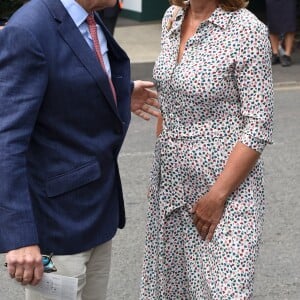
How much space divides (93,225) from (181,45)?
2.48 ft

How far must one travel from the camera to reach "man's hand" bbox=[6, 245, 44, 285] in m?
2.31

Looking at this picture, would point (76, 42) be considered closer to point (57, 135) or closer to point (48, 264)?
point (57, 135)

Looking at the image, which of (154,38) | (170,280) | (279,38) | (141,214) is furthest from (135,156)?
(154,38)

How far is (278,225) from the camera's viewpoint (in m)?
5.13

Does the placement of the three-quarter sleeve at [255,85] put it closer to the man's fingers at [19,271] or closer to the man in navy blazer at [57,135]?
the man in navy blazer at [57,135]

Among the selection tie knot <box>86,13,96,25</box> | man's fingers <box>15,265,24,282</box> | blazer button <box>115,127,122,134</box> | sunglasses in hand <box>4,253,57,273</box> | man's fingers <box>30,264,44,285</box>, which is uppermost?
tie knot <box>86,13,96,25</box>

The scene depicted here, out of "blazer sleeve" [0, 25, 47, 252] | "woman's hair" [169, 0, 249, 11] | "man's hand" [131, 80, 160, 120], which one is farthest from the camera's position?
"man's hand" [131, 80, 160, 120]

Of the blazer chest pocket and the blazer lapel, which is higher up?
the blazer lapel

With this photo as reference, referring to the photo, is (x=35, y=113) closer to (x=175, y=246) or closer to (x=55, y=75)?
(x=55, y=75)

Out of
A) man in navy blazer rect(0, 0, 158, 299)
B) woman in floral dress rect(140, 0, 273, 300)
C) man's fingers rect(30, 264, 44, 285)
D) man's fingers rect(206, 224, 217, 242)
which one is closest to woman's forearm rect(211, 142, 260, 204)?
woman in floral dress rect(140, 0, 273, 300)

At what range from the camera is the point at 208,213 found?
112 inches

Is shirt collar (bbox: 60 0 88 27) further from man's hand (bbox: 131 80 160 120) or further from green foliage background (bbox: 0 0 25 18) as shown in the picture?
green foliage background (bbox: 0 0 25 18)

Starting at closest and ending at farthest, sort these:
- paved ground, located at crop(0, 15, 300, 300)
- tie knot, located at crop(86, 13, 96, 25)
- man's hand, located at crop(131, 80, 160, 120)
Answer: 1. tie knot, located at crop(86, 13, 96, 25)
2. man's hand, located at crop(131, 80, 160, 120)
3. paved ground, located at crop(0, 15, 300, 300)

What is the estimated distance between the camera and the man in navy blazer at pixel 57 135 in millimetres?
2307
